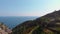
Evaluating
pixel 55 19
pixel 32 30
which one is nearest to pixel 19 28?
pixel 32 30

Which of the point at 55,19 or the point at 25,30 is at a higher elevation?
the point at 55,19

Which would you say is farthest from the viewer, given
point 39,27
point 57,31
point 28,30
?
point 28,30

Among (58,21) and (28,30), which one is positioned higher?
(58,21)

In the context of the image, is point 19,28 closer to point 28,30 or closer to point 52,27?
point 28,30

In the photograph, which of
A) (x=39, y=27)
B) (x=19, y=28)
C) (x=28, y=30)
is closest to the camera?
(x=39, y=27)

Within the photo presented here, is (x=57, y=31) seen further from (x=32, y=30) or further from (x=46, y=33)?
(x=32, y=30)

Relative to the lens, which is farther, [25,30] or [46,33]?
[25,30]

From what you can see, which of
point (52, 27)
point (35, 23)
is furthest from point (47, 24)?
point (35, 23)

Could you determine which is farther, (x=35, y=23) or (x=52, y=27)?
(x=35, y=23)

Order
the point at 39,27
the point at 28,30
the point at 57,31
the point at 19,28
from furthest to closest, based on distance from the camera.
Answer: the point at 19,28 < the point at 28,30 < the point at 39,27 < the point at 57,31
